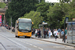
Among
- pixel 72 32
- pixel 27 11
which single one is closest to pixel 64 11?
pixel 72 32

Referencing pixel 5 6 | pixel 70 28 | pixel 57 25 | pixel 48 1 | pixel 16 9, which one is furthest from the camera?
pixel 5 6

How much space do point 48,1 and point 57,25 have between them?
1002 cm

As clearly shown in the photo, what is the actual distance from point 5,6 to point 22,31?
124 meters

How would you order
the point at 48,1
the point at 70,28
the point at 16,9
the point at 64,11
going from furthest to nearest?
the point at 16,9 → the point at 48,1 → the point at 64,11 → the point at 70,28

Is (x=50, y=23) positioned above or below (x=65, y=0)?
below

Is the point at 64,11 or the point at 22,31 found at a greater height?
the point at 64,11

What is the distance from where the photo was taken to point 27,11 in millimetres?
86062

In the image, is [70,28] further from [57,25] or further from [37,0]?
[37,0]

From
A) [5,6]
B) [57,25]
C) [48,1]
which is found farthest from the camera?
[5,6]

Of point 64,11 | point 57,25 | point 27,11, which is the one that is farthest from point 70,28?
point 27,11

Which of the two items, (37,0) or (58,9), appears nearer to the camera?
(58,9)

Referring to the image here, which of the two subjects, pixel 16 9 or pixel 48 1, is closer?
pixel 48 1

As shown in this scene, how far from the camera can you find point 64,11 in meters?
45.5

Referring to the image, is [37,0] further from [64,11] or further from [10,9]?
[64,11]
